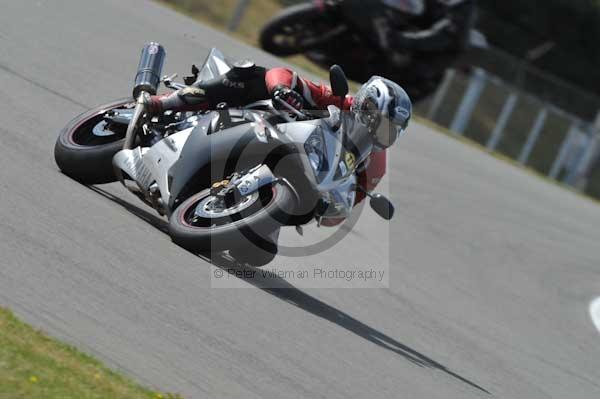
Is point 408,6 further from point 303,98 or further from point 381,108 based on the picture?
point 381,108

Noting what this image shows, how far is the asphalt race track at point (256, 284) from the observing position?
18.9 ft

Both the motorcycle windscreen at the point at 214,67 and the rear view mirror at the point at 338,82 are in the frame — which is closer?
the rear view mirror at the point at 338,82

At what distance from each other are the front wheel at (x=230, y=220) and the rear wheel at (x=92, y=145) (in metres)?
0.75

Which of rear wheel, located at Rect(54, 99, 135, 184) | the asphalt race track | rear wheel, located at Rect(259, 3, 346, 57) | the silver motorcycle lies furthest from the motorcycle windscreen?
rear wheel, located at Rect(259, 3, 346, 57)

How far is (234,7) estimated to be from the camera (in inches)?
A: 779

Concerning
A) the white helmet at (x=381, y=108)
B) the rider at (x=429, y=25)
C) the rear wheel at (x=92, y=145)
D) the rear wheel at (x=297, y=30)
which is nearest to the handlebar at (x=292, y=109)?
the white helmet at (x=381, y=108)

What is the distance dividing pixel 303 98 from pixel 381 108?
65 centimetres

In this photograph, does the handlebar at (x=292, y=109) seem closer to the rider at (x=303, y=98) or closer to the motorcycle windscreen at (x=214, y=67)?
the rider at (x=303, y=98)

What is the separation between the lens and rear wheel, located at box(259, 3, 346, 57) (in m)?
16.3

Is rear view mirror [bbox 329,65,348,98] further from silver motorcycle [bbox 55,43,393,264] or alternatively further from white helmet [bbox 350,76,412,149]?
white helmet [bbox 350,76,412,149]

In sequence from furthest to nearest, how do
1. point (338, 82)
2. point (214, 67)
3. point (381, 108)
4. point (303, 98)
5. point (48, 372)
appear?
point (214, 67) < point (303, 98) < point (381, 108) < point (338, 82) < point (48, 372)

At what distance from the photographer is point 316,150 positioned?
738 cm

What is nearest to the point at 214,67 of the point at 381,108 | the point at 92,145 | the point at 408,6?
the point at 92,145

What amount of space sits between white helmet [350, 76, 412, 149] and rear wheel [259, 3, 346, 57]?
8.90 metres
